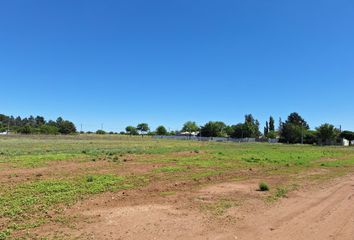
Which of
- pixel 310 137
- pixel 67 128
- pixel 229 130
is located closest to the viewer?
pixel 310 137

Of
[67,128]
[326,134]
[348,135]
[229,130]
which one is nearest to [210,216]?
[326,134]

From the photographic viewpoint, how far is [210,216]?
29.3 ft

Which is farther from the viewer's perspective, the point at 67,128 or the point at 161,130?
the point at 161,130

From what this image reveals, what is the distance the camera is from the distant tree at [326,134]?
95875 millimetres

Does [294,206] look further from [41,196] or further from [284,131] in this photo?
[284,131]

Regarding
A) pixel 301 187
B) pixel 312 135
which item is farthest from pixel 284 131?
pixel 301 187

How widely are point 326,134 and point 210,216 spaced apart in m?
96.5

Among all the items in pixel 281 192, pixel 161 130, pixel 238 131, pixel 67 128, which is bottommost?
pixel 281 192

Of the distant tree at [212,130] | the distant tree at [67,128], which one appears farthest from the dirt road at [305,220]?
the distant tree at [67,128]

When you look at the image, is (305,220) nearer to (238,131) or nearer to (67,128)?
(238,131)

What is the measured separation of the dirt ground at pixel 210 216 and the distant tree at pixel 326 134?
294 feet

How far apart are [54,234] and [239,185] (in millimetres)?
8879

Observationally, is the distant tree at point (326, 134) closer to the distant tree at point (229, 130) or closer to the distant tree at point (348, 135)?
the distant tree at point (348, 135)

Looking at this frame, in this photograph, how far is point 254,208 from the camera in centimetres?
1018
